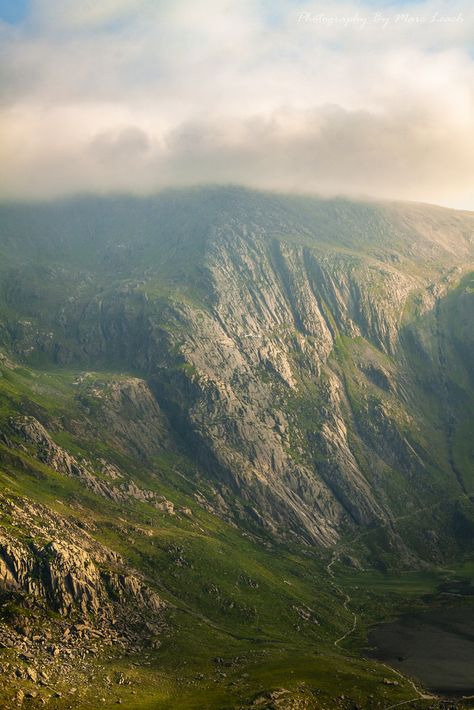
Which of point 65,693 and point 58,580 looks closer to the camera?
point 65,693

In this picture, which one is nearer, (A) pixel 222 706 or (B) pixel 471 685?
(A) pixel 222 706

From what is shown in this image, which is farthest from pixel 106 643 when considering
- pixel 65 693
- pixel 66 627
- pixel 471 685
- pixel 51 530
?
pixel 471 685

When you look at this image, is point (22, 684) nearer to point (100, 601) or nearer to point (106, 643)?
point (106, 643)

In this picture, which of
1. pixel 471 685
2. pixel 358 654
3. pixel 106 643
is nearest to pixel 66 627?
pixel 106 643

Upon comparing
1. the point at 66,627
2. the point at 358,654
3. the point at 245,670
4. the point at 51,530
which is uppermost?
the point at 51,530

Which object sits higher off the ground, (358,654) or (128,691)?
(128,691)

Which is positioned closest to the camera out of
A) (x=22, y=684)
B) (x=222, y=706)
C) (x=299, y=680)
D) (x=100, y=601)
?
(x=22, y=684)

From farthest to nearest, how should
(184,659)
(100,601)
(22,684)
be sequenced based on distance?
(100,601) → (184,659) → (22,684)

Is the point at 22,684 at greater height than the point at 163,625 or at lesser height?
greater

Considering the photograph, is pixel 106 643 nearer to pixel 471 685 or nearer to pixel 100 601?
pixel 100 601
